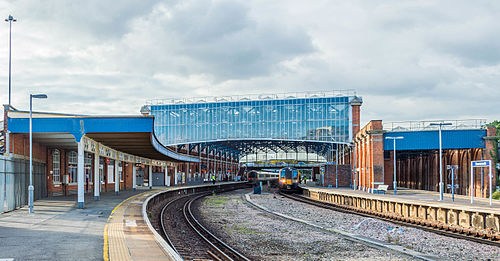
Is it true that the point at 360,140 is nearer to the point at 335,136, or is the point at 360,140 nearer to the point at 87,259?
the point at 335,136

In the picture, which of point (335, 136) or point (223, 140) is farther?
point (223, 140)

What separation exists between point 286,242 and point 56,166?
76.3ft

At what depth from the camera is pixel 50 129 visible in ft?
80.0

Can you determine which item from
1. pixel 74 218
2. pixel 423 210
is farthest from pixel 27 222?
pixel 423 210

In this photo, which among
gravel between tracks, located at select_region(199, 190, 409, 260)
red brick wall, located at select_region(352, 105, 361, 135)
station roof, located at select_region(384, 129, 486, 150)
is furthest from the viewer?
red brick wall, located at select_region(352, 105, 361, 135)

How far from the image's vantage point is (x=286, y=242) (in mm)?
16359

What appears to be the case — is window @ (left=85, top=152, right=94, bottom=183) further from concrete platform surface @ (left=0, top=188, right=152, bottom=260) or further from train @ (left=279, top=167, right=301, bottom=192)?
train @ (left=279, top=167, right=301, bottom=192)

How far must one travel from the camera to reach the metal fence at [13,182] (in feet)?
68.4

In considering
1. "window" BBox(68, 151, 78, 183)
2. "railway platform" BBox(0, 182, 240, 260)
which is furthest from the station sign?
"window" BBox(68, 151, 78, 183)

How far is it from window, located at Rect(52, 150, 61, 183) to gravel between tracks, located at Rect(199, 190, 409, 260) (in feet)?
49.7

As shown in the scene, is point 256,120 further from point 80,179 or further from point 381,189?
point 80,179

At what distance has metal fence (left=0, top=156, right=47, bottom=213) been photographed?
2084 cm

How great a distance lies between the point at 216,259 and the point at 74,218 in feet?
30.3

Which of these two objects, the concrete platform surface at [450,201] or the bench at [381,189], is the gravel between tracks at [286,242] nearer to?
the concrete platform surface at [450,201]
